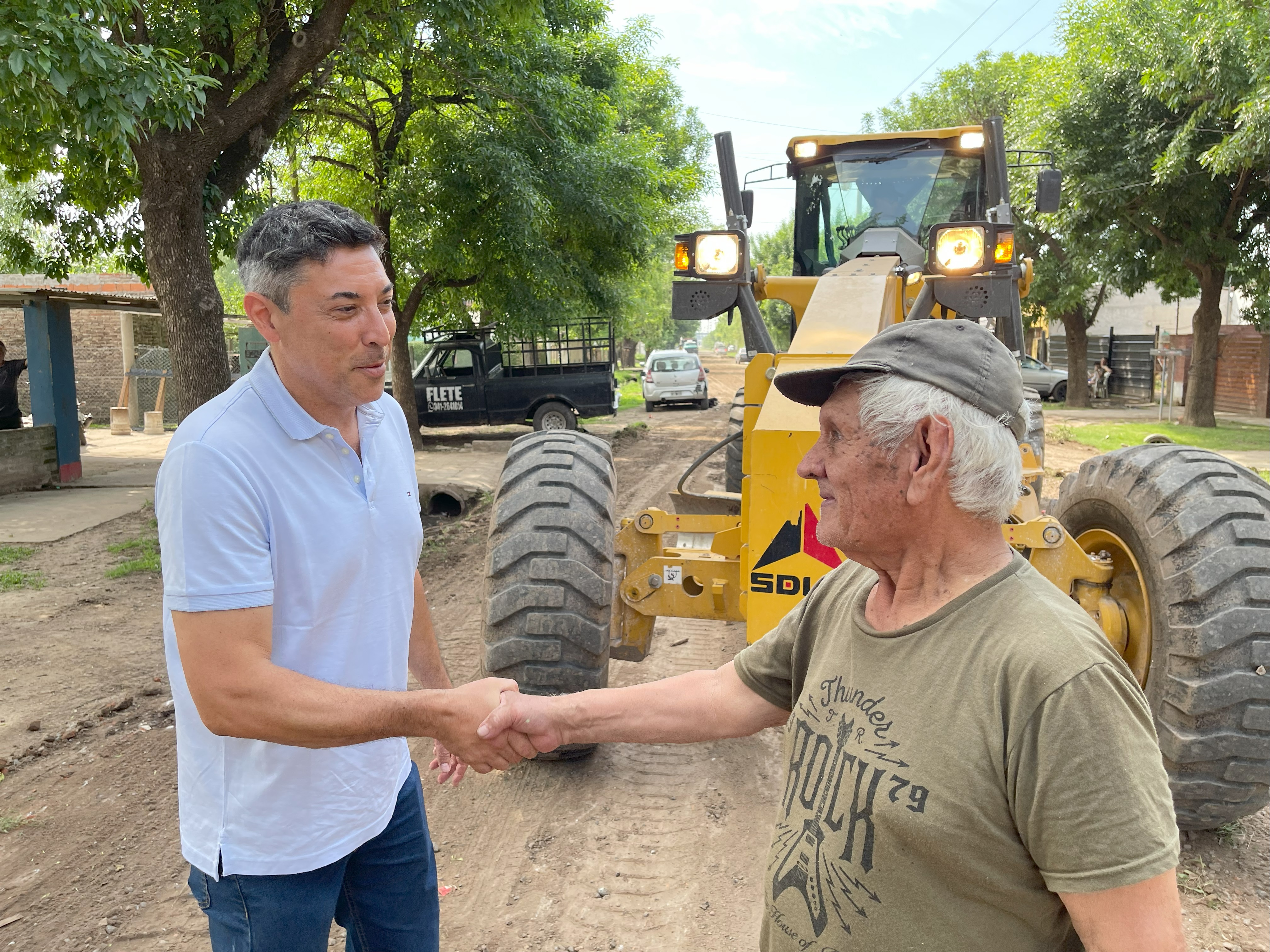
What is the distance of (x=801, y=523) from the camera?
3504 mm

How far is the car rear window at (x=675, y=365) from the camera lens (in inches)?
1009

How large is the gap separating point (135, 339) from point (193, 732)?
882 inches

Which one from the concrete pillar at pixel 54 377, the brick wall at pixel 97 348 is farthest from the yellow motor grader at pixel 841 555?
the brick wall at pixel 97 348

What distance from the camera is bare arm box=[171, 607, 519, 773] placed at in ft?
5.59

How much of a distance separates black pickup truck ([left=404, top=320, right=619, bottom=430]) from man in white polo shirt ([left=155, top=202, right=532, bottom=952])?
48.4 ft

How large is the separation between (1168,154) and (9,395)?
57.2 feet

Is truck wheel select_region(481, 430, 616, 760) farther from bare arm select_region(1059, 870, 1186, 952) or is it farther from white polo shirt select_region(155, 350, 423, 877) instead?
bare arm select_region(1059, 870, 1186, 952)

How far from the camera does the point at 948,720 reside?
136cm

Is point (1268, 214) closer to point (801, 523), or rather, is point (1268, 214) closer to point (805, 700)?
point (801, 523)

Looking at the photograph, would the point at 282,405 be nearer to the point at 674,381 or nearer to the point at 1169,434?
the point at 1169,434

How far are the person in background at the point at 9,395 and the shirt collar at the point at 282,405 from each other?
11904 mm

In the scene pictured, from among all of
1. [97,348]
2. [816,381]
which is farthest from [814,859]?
[97,348]

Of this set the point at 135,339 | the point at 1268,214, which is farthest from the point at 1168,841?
the point at 135,339

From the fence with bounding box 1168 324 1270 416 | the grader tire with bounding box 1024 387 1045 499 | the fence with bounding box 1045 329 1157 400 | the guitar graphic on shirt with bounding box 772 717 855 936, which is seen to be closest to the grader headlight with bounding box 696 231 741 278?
the grader tire with bounding box 1024 387 1045 499
